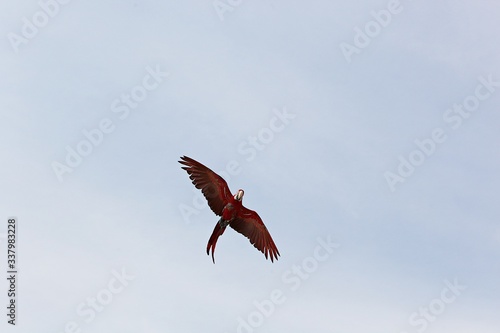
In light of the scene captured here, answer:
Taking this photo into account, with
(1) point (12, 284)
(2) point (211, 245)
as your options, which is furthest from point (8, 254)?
(2) point (211, 245)

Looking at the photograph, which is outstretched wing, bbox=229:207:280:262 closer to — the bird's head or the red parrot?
the red parrot

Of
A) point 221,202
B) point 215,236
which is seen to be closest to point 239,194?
point 221,202

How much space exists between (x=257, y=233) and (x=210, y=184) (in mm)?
4231

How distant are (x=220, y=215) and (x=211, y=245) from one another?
1.84 m

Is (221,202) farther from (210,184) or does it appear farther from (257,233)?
(257,233)

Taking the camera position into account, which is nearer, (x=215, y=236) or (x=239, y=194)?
(x=239, y=194)

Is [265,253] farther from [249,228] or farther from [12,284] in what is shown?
[12,284]

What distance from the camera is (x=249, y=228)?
38.1 metres

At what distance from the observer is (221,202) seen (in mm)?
36438

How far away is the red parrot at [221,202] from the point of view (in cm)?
3597

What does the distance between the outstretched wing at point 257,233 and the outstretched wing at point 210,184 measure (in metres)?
1.85

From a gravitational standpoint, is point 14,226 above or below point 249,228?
above

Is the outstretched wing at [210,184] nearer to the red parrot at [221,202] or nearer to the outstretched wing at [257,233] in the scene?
the red parrot at [221,202]

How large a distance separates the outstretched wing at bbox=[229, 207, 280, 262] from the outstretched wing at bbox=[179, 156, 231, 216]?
72.7 inches
